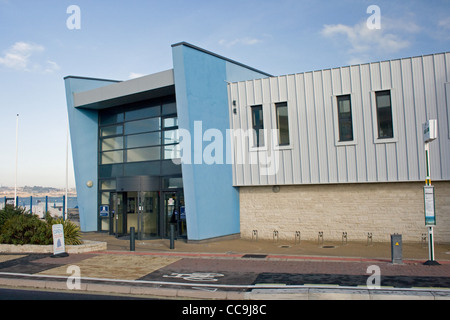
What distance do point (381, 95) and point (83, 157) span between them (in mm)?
15301

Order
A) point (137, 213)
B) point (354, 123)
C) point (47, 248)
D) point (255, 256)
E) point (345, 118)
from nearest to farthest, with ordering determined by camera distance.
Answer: point (255, 256) < point (47, 248) < point (354, 123) < point (345, 118) < point (137, 213)

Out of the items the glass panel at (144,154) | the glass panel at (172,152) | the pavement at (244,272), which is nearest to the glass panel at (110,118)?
the glass panel at (144,154)

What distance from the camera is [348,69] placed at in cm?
1638

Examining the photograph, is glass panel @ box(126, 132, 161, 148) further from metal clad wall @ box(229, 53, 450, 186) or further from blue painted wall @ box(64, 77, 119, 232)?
metal clad wall @ box(229, 53, 450, 186)

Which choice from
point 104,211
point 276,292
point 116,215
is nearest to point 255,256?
point 276,292

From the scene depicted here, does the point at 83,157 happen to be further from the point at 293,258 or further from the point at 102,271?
the point at 293,258

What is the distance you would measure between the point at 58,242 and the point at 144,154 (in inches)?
278

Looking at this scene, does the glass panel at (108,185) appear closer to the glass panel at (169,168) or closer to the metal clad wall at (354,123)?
the glass panel at (169,168)

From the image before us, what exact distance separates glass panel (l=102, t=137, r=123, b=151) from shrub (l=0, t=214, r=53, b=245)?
21.0 ft

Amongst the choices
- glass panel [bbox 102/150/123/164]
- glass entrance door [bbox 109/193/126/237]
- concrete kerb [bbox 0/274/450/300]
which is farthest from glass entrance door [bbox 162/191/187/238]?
concrete kerb [bbox 0/274/450/300]

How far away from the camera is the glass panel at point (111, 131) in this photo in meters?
21.6

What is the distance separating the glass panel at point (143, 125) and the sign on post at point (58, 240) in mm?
7148

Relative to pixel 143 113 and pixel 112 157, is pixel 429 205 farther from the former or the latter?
pixel 112 157

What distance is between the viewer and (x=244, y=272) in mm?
10672
